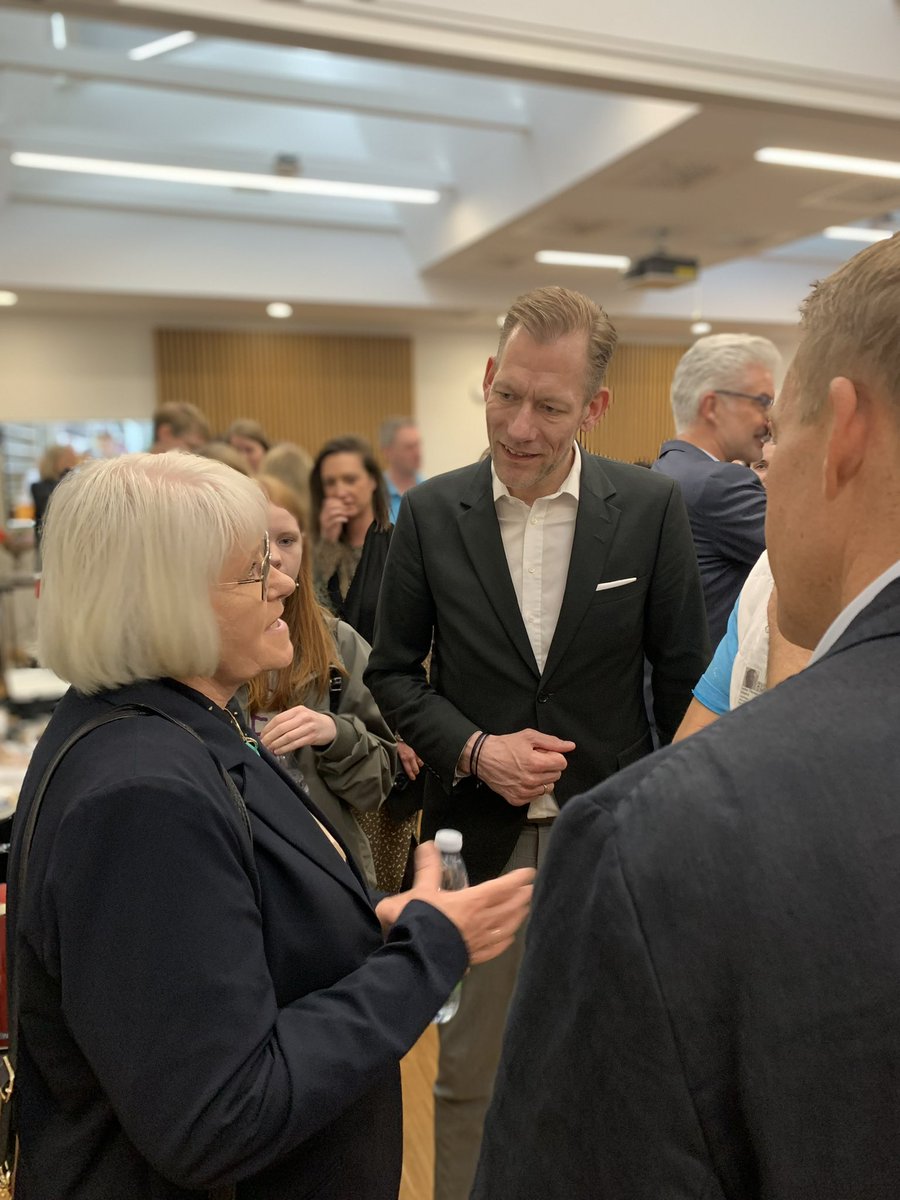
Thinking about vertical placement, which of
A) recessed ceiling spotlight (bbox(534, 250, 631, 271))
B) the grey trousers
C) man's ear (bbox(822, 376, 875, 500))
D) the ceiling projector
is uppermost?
recessed ceiling spotlight (bbox(534, 250, 631, 271))

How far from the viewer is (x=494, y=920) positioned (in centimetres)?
119

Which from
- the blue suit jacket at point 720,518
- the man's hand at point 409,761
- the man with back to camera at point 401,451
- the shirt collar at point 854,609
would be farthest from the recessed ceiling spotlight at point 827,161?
the shirt collar at point 854,609

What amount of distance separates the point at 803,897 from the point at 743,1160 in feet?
0.57

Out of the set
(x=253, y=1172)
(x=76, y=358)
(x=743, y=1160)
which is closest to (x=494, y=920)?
(x=253, y=1172)

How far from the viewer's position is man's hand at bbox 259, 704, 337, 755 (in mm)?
1819

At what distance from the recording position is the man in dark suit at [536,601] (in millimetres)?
1852

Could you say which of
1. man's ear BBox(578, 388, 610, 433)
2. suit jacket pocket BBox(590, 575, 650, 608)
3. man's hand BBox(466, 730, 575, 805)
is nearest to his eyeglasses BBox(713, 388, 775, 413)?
man's ear BBox(578, 388, 610, 433)

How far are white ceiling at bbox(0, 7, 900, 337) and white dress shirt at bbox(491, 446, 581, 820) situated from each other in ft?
10.9

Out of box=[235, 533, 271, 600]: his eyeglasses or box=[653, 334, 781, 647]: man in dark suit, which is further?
box=[653, 334, 781, 647]: man in dark suit

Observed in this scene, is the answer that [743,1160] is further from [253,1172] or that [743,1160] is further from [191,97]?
[191,97]

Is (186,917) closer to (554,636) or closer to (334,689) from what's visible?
(554,636)

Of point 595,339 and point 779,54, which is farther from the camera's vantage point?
point 779,54

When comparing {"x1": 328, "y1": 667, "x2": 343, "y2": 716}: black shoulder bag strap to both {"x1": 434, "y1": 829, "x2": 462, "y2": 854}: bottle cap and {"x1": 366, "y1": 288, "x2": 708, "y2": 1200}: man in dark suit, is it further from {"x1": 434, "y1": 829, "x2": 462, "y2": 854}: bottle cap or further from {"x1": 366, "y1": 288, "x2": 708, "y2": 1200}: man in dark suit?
{"x1": 434, "y1": 829, "x2": 462, "y2": 854}: bottle cap

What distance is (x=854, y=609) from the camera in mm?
580
